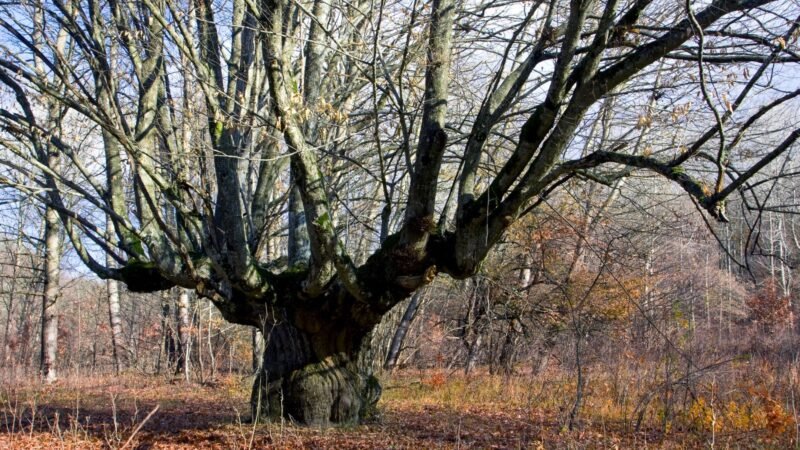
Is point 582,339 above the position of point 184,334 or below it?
above

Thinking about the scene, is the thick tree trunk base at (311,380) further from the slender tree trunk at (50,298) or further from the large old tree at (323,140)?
the slender tree trunk at (50,298)

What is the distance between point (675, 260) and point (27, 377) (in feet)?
49.6

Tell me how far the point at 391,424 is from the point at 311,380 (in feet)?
3.73

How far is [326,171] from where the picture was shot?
27.5ft

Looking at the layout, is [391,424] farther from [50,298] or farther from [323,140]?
[50,298]

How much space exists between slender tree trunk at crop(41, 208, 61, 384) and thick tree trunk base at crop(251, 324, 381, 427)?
9.05 metres

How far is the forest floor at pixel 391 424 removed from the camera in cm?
559

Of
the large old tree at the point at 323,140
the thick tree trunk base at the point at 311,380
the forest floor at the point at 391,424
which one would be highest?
A: the large old tree at the point at 323,140

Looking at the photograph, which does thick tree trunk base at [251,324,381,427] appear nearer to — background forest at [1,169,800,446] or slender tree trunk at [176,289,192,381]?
background forest at [1,169,800,446]

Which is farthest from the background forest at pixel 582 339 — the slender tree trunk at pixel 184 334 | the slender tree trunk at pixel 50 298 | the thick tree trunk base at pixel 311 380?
the thick tree trunk base at pixel 311 380

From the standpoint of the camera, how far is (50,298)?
13539 millimetres

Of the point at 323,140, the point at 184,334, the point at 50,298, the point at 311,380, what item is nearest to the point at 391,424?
the point at 311,380

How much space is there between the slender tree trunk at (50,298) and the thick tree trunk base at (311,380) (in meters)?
9.05

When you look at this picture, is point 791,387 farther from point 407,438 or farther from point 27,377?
point 27,377
